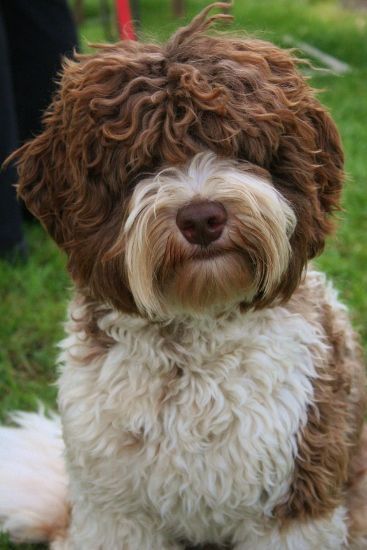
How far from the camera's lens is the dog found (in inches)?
89.5

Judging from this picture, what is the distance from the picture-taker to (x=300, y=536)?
8.77 feet

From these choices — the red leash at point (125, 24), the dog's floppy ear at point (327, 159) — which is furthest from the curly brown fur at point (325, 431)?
the red leash at point (125, 24)

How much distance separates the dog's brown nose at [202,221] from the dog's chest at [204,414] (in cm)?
42

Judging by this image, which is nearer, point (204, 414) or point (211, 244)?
point (211, 244)

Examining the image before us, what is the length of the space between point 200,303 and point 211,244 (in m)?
0.19

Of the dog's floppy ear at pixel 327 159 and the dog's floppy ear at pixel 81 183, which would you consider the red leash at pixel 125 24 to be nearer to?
the dog's floppy ear at pixel 81 183

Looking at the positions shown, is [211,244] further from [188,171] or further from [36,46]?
[36,46]

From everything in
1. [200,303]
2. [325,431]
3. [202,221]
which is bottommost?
[325,431]

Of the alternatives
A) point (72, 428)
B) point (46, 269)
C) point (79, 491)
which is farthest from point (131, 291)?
point (46, 269)

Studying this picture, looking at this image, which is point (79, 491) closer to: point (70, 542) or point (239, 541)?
point (70, 542)

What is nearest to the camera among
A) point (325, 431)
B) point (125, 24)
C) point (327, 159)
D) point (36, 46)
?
point (327, 159)

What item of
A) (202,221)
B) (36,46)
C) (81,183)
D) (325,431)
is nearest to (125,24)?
(81,183)

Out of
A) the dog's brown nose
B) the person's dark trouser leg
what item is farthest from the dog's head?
the person's dark trouser leg

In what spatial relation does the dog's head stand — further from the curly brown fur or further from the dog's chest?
the curly brown fur
